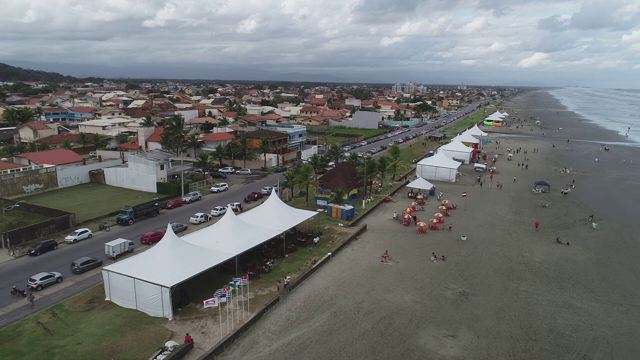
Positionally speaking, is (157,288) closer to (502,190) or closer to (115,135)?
(502,190)

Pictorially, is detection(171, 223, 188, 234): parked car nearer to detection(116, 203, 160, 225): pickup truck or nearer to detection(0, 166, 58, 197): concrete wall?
detection(116, 203, 160, 225): pickup truck

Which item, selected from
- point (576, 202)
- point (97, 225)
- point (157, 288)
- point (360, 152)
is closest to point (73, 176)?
point (97, 225)

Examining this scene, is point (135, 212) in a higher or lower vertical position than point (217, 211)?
higher

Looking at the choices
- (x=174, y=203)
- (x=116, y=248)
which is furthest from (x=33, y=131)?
(x=116, y=248)

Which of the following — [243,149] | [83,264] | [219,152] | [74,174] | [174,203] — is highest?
[243,149]

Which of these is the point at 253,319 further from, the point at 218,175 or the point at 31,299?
the point at 218,175
